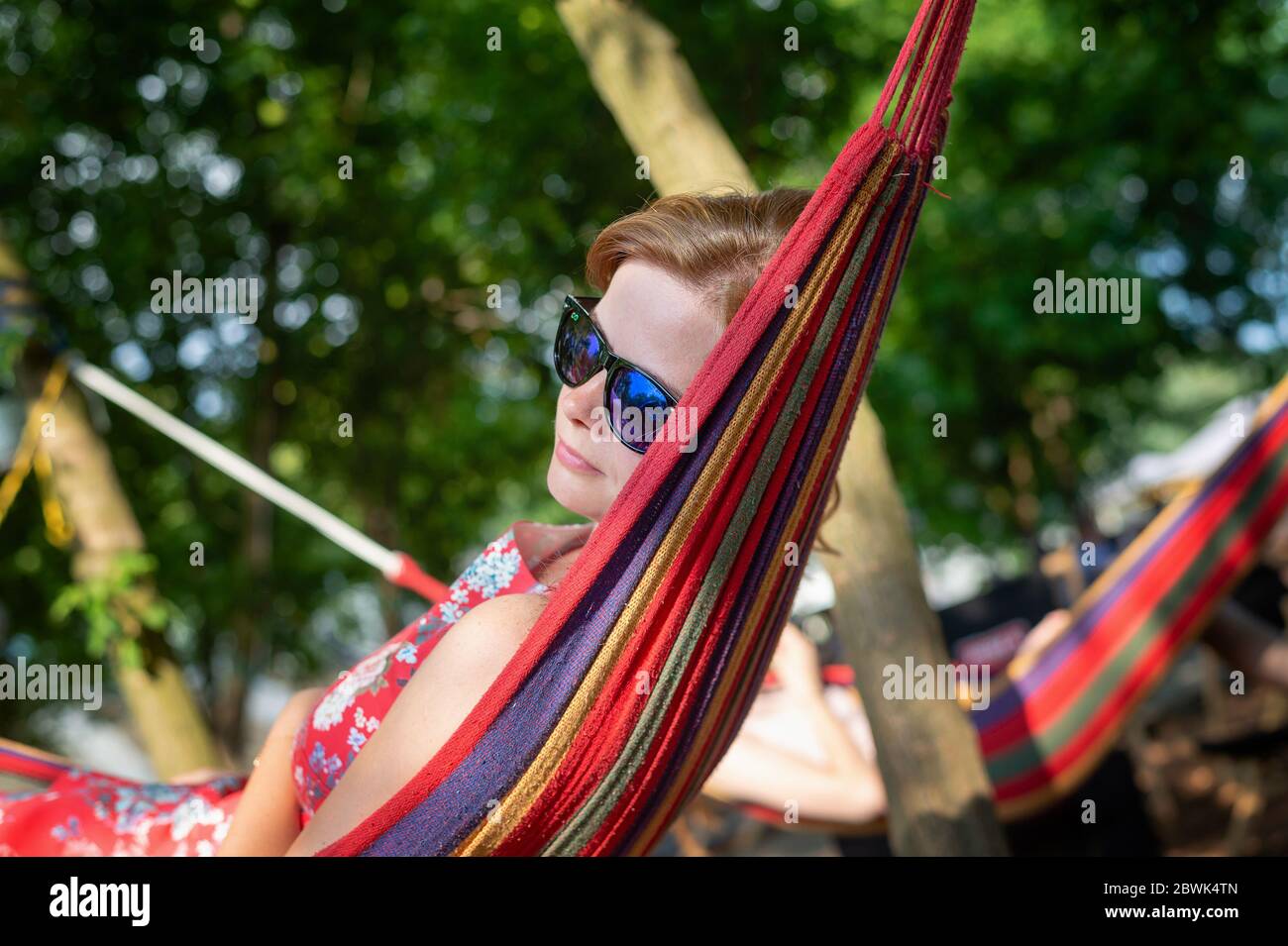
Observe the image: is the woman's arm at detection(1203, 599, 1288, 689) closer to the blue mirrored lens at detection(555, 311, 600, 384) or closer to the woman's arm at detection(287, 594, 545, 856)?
the blue mirrored lens at detection(555, 311, 600, 384)

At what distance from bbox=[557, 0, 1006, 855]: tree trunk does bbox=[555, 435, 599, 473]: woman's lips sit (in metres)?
0.71

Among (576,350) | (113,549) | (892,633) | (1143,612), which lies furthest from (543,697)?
(113,549)

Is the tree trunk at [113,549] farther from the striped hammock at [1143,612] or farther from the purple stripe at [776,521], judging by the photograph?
the purple stripe at [776,521]

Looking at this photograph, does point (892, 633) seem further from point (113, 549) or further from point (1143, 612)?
point (113, 549)

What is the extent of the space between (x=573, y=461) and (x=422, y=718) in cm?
37

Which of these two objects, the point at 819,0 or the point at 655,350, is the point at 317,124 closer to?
the point at 819,0

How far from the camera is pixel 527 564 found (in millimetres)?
1510

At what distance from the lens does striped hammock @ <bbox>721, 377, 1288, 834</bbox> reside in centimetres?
302

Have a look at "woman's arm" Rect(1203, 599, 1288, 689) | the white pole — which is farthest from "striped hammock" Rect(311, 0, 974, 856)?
"woman's arm" Rect(1203, 599, 1288, 689)

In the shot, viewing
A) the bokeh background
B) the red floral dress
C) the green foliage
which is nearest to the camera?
the red floral dress

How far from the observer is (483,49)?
528cm

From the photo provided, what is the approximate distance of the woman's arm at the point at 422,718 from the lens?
4.11 ft

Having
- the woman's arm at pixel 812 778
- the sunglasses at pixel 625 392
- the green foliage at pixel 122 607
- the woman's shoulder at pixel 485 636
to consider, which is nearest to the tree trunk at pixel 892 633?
the woman's arm at pixel 812 778
